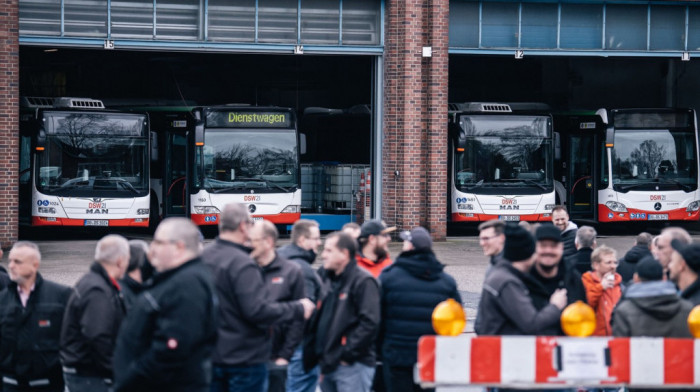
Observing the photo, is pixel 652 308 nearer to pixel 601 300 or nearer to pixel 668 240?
pixel 668 240

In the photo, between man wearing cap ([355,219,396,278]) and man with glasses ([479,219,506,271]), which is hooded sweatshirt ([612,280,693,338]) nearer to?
man with glasses ([479,219,506,271])

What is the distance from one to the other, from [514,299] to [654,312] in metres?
0.95

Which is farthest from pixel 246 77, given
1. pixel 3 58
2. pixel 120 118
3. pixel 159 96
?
pixel 3 58

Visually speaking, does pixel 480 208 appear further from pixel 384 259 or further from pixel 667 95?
pixel 384 259

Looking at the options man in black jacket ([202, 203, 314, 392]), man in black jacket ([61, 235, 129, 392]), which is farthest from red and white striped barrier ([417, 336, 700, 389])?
man in black jacket ([61, 235, 129, 392])

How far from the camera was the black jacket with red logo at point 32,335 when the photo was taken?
268 inches

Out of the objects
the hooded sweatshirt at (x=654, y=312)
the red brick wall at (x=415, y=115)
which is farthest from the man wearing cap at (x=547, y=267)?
the red brick wall at (x=415, y=115)

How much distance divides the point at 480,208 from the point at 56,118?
9.89 meters

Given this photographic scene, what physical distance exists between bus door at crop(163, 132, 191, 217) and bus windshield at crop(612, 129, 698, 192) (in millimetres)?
10456

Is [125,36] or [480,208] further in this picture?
[480,208]

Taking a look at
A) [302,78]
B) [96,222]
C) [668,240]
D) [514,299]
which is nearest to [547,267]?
[514,299]

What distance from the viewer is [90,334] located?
629 cm

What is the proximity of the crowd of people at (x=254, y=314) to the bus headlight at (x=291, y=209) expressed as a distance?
15.5m

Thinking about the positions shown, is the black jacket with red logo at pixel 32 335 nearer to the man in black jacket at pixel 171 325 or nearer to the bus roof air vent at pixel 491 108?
the man in black jacket at pixel 171 325
